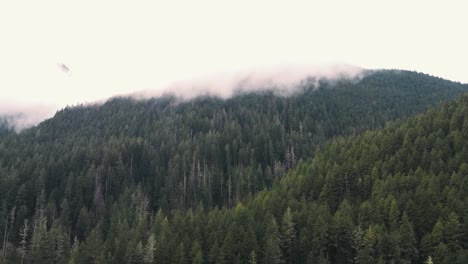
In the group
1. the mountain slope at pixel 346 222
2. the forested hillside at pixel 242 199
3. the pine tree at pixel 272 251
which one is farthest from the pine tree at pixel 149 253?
the pine tree at pixel 272 251

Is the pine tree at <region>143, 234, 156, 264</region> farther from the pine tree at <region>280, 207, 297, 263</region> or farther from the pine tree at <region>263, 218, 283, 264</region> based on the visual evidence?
the pine tree at <region>280, 207, 297, 263</region>

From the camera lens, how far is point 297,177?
124625mm

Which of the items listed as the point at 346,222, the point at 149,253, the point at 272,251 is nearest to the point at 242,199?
the point at 346,222

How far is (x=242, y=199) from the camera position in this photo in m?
148

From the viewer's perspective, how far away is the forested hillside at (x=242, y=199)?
83.9m

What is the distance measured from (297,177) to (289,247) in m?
39.2

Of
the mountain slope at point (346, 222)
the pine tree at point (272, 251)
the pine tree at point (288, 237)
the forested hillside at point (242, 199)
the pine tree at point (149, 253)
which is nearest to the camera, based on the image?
the mountain slope at point (346, 222)

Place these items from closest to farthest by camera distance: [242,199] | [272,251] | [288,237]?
1. [272,251]
2. [288,237]
3. [242,199]

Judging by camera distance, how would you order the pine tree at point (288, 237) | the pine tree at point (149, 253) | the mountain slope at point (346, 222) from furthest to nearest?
the pine tree at point (288, 237), the pine tree at point (149, 253), the mountain slope at point (346, 222)

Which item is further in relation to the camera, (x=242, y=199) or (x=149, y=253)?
(x=242, y=199)

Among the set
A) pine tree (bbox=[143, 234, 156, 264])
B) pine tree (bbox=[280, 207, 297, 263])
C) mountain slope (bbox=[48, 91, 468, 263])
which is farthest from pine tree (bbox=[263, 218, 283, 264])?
pine tree (bbox=[143, 234, 156, 264])

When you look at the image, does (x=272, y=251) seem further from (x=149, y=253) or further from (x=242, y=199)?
(x=242, y=199)

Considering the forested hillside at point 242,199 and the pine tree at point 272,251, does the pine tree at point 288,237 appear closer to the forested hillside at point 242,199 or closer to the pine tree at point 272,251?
the forested hillside at point 242,199

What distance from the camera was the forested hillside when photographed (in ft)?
275
